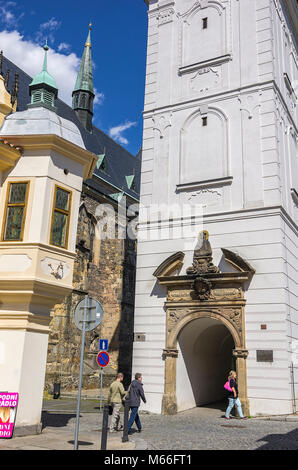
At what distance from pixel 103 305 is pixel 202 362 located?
A: 40.5 ft

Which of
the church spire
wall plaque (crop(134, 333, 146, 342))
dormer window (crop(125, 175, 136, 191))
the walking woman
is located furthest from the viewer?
the church spire

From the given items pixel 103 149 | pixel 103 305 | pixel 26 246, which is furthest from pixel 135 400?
pixel 103 149

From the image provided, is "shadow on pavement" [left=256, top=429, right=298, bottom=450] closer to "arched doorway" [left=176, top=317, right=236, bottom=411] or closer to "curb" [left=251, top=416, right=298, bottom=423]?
"curb" [left=251, top=416, right=298, bottom=423]

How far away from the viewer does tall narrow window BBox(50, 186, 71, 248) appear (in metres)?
9.73

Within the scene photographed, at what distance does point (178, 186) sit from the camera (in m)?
16.1

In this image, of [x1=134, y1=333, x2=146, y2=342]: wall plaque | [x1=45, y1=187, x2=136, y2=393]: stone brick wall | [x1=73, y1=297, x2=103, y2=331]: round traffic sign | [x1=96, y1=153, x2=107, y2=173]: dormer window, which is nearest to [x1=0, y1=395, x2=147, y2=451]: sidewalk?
[x1=73, y1=297, x2=103, y2=331]: round traffic sign

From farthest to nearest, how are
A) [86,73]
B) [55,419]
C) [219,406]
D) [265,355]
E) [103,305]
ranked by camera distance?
[86,73], [103,305], [219,406], [265,355], [55,419]

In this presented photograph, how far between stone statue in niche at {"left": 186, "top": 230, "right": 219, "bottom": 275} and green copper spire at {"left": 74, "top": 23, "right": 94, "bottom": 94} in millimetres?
26779

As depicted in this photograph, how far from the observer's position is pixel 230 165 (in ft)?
50.0

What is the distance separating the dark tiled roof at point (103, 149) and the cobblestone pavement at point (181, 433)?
53.4 ft

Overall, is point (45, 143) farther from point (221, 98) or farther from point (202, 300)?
point (221, 98)

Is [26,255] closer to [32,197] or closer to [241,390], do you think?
[32,197]

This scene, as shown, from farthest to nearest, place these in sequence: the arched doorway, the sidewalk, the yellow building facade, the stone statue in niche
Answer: the arched doorway
the stone statue in niche
the yellow building facade
the sidewalk

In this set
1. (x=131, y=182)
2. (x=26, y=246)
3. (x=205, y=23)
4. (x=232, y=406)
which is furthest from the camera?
(x=131, y=182)
